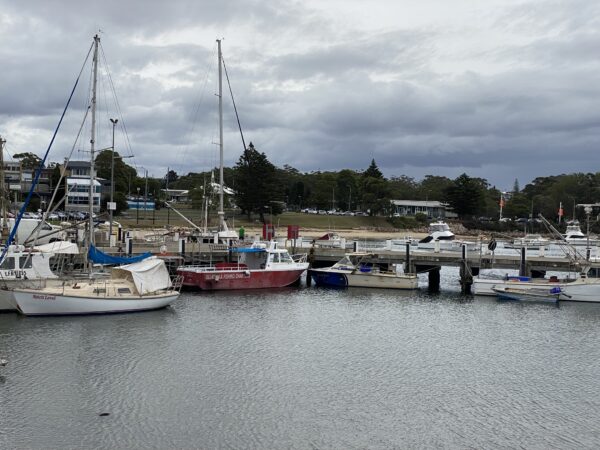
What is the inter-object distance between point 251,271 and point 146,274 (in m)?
12.6

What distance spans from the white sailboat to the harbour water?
25.3 inches

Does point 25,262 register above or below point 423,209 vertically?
below

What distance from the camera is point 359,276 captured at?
2158 inches

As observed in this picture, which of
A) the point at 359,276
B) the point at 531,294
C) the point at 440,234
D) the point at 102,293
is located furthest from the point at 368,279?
the point at 440,234

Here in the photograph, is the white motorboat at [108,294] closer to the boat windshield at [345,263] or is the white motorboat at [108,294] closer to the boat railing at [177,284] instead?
the boat railing at [177,284]

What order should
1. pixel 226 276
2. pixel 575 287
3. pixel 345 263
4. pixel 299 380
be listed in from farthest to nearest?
pixel 345 263
pixel 226 276
pixel 575 287
pixel 299 380

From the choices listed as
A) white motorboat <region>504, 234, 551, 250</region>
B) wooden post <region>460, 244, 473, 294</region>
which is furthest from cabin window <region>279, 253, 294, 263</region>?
white motorboat <region>504, 234, 551, 250</region>

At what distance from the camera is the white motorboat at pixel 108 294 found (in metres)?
36.8

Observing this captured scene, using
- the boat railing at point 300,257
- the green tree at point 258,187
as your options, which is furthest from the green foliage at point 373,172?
the boat railing at point 300,257

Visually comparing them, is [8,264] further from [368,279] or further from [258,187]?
[258,187]

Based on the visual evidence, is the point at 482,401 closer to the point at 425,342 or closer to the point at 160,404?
the point at 425,342

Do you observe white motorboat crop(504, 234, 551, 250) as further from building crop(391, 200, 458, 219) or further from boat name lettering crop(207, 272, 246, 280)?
building crop(391, 200, 458, 219)

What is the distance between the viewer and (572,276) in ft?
182

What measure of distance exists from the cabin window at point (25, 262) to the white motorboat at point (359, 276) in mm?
24837
